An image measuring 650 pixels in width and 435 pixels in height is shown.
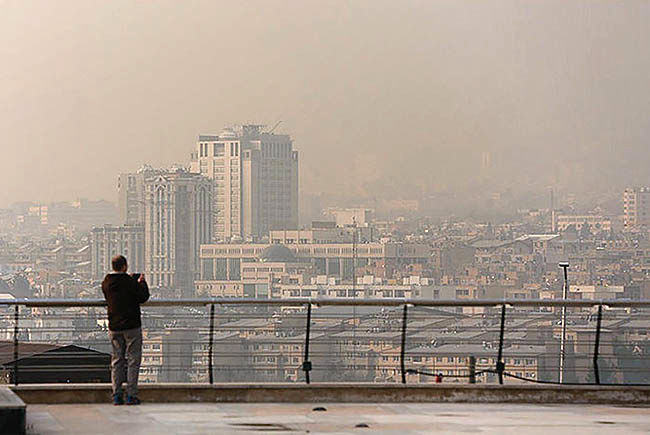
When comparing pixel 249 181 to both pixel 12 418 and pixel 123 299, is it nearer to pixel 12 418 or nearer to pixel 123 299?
pixel 123 299

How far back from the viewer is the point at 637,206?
8081 centimetres

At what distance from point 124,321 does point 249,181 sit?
7067 cm

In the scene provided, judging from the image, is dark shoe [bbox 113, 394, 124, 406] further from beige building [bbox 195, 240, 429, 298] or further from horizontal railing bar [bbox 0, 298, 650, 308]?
beige building [bbox 195, 240, 429, 298]

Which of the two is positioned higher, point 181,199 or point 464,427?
point 181,199

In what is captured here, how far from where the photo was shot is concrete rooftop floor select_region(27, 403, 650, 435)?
9828 millimetres

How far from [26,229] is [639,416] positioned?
7042 centimetres

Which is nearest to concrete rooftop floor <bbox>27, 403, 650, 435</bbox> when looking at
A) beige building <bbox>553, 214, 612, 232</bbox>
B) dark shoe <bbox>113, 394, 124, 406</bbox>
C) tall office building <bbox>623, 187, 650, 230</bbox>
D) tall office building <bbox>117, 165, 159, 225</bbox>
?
dark shoe <bbox>113, 394, 124, 406</bbox>

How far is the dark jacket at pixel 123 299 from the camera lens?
10828 millimetres

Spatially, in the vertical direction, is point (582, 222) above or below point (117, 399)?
above

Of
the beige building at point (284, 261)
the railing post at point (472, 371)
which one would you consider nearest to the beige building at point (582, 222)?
the beige building at point (284, 261)

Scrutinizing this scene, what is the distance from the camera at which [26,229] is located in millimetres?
77500

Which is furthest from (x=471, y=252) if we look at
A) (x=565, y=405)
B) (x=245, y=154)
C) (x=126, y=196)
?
(x=565, y=405)

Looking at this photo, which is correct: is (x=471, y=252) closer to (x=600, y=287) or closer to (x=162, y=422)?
(x=600, y=287)

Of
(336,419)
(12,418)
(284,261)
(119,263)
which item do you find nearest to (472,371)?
(336,419)
